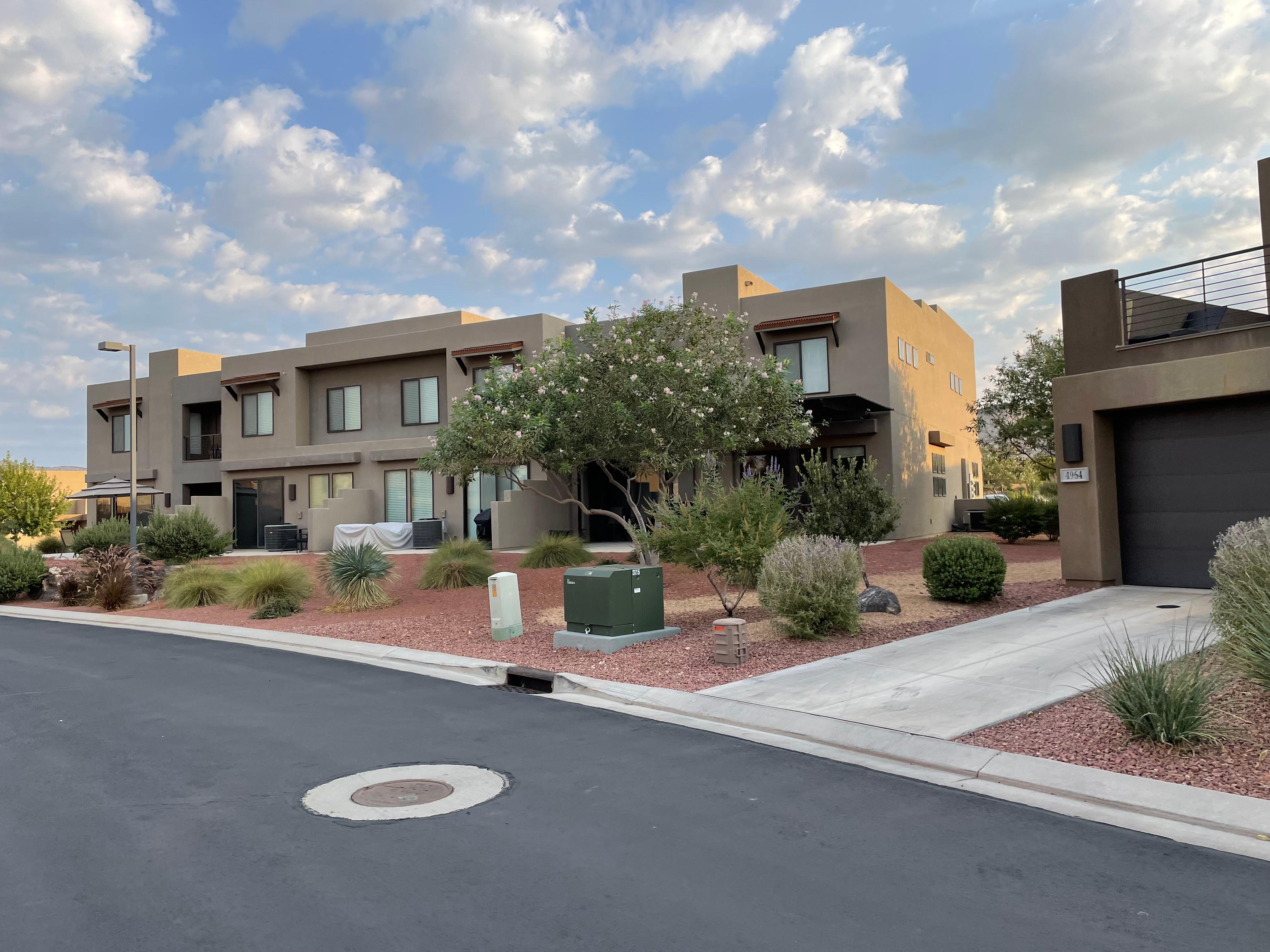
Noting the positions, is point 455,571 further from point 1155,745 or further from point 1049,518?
point 1049,518

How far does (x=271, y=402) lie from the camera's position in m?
34.1

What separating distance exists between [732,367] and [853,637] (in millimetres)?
10107

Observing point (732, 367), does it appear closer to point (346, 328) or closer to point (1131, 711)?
point (1131, 711)

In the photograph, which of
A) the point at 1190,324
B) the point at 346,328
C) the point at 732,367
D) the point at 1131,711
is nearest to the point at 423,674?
the point at 1131,711

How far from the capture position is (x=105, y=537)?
2675cm

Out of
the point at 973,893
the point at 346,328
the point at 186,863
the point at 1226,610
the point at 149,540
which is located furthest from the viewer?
the point at 346,328

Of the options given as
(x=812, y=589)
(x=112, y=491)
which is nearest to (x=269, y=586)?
(x=812, y=589)

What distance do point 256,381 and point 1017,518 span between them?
26.0 metres

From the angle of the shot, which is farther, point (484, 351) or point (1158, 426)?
point (484, 351)

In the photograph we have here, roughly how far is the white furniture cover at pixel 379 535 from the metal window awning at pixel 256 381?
718 cm

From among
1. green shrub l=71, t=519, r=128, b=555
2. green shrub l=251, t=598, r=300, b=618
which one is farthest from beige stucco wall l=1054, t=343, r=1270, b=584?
green shrub l=71, t=519, r=128, b=555

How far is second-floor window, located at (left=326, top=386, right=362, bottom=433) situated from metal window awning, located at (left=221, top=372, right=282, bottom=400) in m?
1.87

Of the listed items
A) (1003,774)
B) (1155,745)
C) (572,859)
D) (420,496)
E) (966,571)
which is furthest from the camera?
(420,496)

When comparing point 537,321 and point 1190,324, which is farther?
point 537,321
